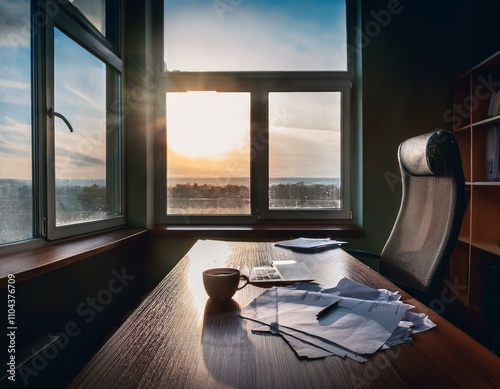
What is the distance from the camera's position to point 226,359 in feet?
2.08

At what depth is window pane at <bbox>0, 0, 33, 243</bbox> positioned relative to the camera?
1622 millimetres

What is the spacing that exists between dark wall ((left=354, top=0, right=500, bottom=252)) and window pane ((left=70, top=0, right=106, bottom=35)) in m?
2.06

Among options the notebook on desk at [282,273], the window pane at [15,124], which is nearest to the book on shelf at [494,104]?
the notebook on desk at [282,273]

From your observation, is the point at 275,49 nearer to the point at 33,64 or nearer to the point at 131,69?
the point at 131,69

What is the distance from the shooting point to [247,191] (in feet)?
10.1

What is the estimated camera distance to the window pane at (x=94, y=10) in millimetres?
2284

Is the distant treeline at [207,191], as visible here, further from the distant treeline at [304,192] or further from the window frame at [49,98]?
the window frame at [49,98]

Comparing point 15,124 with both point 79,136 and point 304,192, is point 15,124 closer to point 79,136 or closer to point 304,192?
point 79,136

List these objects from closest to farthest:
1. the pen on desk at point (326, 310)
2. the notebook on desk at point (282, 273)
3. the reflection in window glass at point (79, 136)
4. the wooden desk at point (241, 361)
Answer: the wooden desk at point (241, 361), the pen on desk at point (326, 310), the notebook on desk at point (282, 273), the reflection in window glass at point (79, 136)

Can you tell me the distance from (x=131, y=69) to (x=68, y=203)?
130cm

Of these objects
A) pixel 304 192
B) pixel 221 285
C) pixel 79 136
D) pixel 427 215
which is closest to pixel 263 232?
pixel 304 192

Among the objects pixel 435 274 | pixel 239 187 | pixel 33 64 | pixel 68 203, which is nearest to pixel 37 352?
pixel 68 203

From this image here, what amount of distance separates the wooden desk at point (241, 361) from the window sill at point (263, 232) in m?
1.81

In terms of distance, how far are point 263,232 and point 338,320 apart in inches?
76.0
